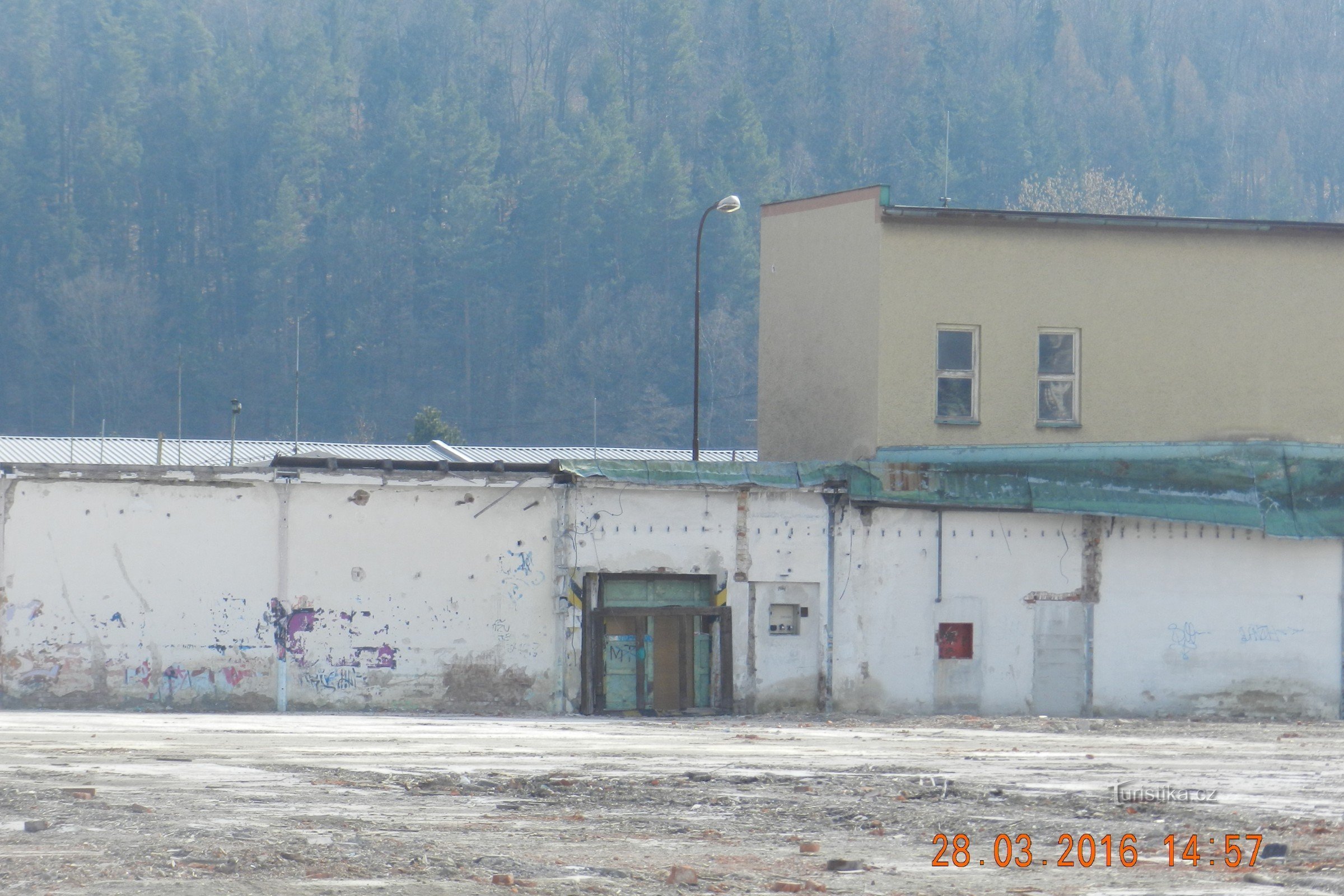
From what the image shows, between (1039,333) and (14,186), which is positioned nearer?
(1039,333)

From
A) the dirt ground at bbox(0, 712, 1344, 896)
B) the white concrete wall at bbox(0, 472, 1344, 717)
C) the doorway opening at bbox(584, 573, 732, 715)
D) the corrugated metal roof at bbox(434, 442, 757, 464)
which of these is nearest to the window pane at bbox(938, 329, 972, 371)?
the white concrete wall at bbox(0, 472, 1344, 717)

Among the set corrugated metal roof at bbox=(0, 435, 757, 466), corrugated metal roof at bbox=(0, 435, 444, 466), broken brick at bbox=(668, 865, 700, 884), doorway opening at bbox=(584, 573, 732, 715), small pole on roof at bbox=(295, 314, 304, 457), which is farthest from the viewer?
corrugated metal roof at bbox=(0, 435, 757, 466)

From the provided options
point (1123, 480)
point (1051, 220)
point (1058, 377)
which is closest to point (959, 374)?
point (1058, 377)

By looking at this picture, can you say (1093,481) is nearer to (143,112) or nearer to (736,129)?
(736,129)

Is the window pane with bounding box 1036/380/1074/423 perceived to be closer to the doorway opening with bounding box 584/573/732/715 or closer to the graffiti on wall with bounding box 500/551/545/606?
the doorway opening with bounding box 584/573/732/715

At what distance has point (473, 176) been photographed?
105125 millimetres

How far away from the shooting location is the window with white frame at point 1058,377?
25.2m

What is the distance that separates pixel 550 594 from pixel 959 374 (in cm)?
754

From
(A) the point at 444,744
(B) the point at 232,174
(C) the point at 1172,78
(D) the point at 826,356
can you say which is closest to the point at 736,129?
(B) the point at 232,174

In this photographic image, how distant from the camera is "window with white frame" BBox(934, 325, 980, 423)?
24.9m

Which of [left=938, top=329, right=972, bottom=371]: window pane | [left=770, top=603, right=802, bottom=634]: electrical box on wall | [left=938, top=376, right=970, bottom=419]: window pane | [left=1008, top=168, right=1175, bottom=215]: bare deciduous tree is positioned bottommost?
[left=770, top=603, right=802, bottom=634]: electrical box on wall

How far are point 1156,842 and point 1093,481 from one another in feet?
42.9

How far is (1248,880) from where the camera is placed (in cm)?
915

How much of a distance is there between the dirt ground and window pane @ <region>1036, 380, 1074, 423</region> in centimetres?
852
